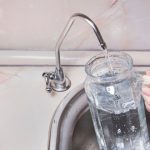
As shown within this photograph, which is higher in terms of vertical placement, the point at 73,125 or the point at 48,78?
the point at 48,78

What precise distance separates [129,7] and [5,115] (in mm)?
380

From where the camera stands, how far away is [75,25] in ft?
3.06

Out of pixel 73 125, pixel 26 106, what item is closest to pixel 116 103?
pixel 73 125

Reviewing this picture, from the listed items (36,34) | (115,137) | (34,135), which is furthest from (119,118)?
(36,34)

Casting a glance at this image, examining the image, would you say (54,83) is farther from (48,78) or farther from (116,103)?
(116,103)

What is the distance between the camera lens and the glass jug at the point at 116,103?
2.54 feet

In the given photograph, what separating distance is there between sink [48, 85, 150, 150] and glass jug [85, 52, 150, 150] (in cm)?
5

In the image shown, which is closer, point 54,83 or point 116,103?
point 116,103

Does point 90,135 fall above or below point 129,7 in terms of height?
below

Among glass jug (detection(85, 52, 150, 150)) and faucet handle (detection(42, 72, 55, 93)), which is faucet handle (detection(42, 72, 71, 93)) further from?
glass jug (detection(85, 52, 150, 150))

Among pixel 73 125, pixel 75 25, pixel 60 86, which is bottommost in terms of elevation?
pixel 73 125

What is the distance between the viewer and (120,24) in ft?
2.97

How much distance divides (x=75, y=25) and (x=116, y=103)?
0.81ft

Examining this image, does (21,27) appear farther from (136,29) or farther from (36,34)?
(136,29)
